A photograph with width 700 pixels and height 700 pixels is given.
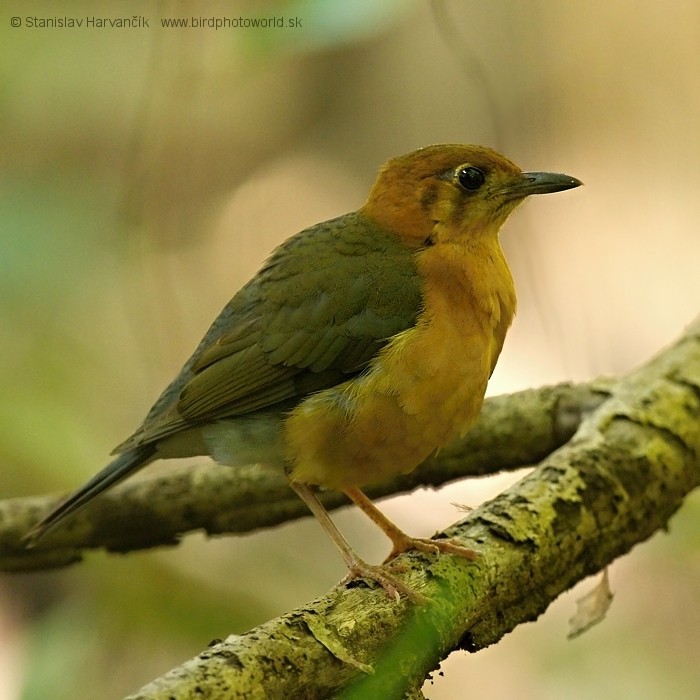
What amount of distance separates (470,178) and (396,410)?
107 cm

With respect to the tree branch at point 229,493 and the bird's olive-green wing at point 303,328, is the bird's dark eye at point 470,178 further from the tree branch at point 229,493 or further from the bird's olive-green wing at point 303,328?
the tree branch at point 229,493

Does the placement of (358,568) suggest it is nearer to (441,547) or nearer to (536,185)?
(441,547)

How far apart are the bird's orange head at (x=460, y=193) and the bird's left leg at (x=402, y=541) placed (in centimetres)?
106

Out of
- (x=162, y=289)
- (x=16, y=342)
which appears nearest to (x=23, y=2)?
(x=16, y=342)

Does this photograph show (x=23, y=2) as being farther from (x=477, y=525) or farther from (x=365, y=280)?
(x=477, y=525)

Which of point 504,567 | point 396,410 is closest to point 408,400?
point 396,410

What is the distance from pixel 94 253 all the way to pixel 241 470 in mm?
1460

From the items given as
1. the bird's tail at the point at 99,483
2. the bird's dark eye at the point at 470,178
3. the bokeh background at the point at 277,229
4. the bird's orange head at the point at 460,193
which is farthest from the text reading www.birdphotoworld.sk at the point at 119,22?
the bird's tail at the point at 99,483

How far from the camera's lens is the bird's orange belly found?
3545 millimetres

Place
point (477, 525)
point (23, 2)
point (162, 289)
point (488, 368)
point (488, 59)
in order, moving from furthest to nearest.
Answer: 1. point (488, 59)
2. point (162, 289)
3. point (23, 2)
4. point (488, 368)
5. point (477, 525)

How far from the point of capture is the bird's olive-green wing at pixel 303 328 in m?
3.75

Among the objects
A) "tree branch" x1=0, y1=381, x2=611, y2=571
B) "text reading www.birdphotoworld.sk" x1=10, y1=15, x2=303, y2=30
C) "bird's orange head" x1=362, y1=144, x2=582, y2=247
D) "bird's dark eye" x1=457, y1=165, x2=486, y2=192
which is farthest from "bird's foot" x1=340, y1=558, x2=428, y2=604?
"text reading www.birdphotoworld.sk" x1=10, y1=15, x2=303, y2=30

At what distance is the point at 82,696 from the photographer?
380cm

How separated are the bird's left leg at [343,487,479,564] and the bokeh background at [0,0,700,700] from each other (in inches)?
22.4
